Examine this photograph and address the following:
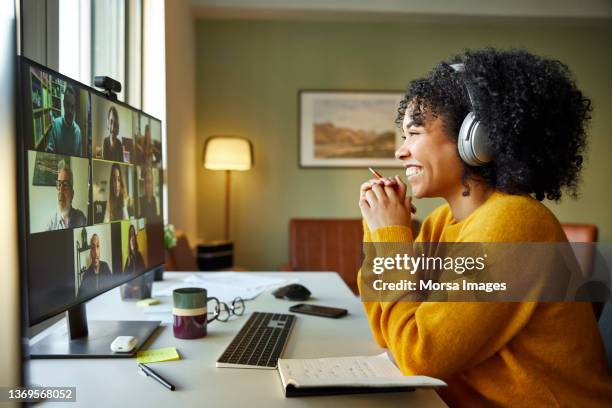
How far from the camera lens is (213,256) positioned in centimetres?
318

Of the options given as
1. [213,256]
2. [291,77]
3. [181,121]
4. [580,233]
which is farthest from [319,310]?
[291,77]

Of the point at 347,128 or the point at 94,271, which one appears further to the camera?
the point at 347,128

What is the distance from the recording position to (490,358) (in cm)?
85

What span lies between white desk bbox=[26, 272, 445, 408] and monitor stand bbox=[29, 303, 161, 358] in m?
0.02

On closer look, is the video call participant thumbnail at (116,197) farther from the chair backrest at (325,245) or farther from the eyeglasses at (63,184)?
the chair backrest at (325,245)

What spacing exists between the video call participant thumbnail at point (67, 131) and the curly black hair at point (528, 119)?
774 millimetres

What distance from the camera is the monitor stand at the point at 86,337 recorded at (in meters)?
0.95

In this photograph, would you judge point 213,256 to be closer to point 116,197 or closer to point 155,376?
point 116,197

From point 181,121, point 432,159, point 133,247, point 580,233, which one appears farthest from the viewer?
point 181,121

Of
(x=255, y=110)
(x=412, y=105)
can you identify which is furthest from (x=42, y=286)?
(x=255, y=110)

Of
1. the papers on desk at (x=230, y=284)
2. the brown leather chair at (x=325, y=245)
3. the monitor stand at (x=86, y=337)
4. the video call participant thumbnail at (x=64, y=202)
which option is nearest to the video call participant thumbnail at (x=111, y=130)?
the video call participant thumbnail at (x=64, y=202)

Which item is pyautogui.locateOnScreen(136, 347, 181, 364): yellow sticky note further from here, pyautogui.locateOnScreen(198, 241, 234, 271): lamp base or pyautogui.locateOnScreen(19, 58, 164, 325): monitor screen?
pyautogui.locateOnScreen(198, 241, 234, 271): lamp base

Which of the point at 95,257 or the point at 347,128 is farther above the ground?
the point at 347,128

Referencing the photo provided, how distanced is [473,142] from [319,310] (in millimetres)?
652
